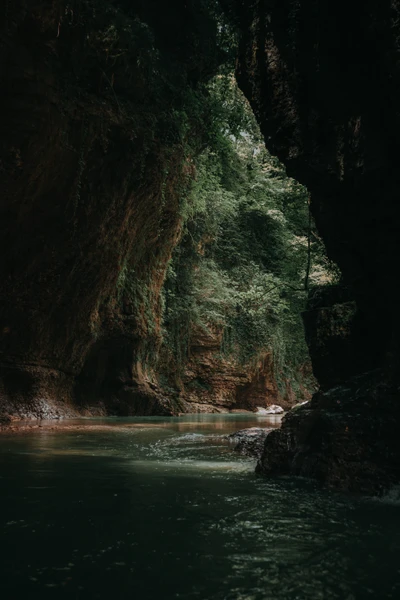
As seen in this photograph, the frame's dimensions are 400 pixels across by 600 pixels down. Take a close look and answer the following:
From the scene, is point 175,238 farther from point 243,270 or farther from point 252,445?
point 243,270

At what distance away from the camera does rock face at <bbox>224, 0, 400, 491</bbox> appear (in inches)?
182

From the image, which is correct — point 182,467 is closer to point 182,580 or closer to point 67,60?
point 182,580

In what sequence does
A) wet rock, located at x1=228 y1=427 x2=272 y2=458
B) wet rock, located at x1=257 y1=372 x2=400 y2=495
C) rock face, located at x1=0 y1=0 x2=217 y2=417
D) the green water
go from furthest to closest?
rock face, located at x1=0 y1=0 x2=217 y2=417 → wet rock, located at x1=228 y1=427 x2=272 y2=458 → wet rock, located at x1=257 y1=372 x2=400 y2=495 → the green water

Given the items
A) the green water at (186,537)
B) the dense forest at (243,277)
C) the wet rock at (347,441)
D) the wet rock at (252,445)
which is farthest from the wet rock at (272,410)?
the green water at (186,537)

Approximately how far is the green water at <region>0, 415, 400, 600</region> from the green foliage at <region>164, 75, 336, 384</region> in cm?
1454

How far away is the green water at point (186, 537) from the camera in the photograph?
2303 mm

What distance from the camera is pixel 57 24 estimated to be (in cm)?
855

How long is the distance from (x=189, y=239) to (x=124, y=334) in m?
6.47

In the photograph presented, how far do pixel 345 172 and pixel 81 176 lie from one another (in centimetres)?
718

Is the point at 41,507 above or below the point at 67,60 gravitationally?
below

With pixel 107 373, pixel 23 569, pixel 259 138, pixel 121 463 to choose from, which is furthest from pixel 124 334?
pixel 23 569

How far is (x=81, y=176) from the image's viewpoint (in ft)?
36.0

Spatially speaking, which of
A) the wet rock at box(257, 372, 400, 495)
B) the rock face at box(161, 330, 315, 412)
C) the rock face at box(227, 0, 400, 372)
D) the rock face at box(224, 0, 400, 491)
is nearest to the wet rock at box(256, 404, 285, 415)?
the rock face at box(161, 330, 315, 412)

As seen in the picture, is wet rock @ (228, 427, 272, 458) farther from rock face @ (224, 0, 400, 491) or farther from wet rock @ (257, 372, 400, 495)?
wet rock @ (257, 372, 400, 495)
